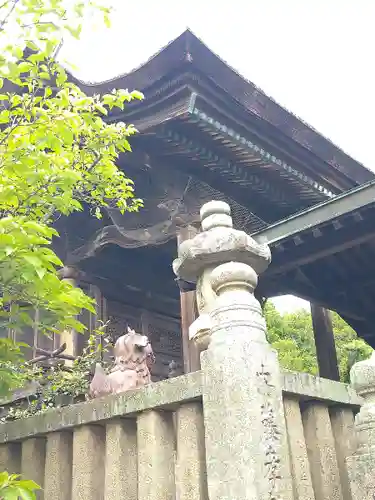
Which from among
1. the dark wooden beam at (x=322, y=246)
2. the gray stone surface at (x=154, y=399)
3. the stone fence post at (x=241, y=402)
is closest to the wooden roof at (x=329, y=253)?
the dark wooden beam at (x=322, y=246)

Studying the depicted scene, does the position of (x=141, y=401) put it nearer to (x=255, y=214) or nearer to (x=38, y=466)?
(x=38, y=466)

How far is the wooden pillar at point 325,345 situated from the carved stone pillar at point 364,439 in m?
6.36

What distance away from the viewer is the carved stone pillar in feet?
11.0

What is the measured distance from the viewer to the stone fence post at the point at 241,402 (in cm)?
300

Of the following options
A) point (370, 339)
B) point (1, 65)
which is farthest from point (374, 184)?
point (370, 339)

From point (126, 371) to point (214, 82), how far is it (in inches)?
168

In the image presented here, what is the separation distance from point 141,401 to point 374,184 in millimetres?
3119

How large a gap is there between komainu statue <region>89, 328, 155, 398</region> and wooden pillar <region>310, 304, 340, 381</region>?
18.5ft

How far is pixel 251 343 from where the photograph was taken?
10.6ft

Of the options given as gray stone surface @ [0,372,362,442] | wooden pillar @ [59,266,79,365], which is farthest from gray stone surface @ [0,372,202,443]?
wooden pillar @ [59,266,79,365]

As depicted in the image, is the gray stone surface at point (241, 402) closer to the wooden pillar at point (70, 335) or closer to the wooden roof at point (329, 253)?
the wooden roof at point (329, 253)

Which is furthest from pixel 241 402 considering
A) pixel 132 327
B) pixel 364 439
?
pixel 132 327

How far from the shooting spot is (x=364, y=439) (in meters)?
3.44

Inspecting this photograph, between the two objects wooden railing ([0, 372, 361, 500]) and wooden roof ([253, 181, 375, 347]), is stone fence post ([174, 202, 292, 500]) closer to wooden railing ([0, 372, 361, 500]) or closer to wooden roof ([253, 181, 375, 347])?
wooden railing ([0, 372, 361, 500])
